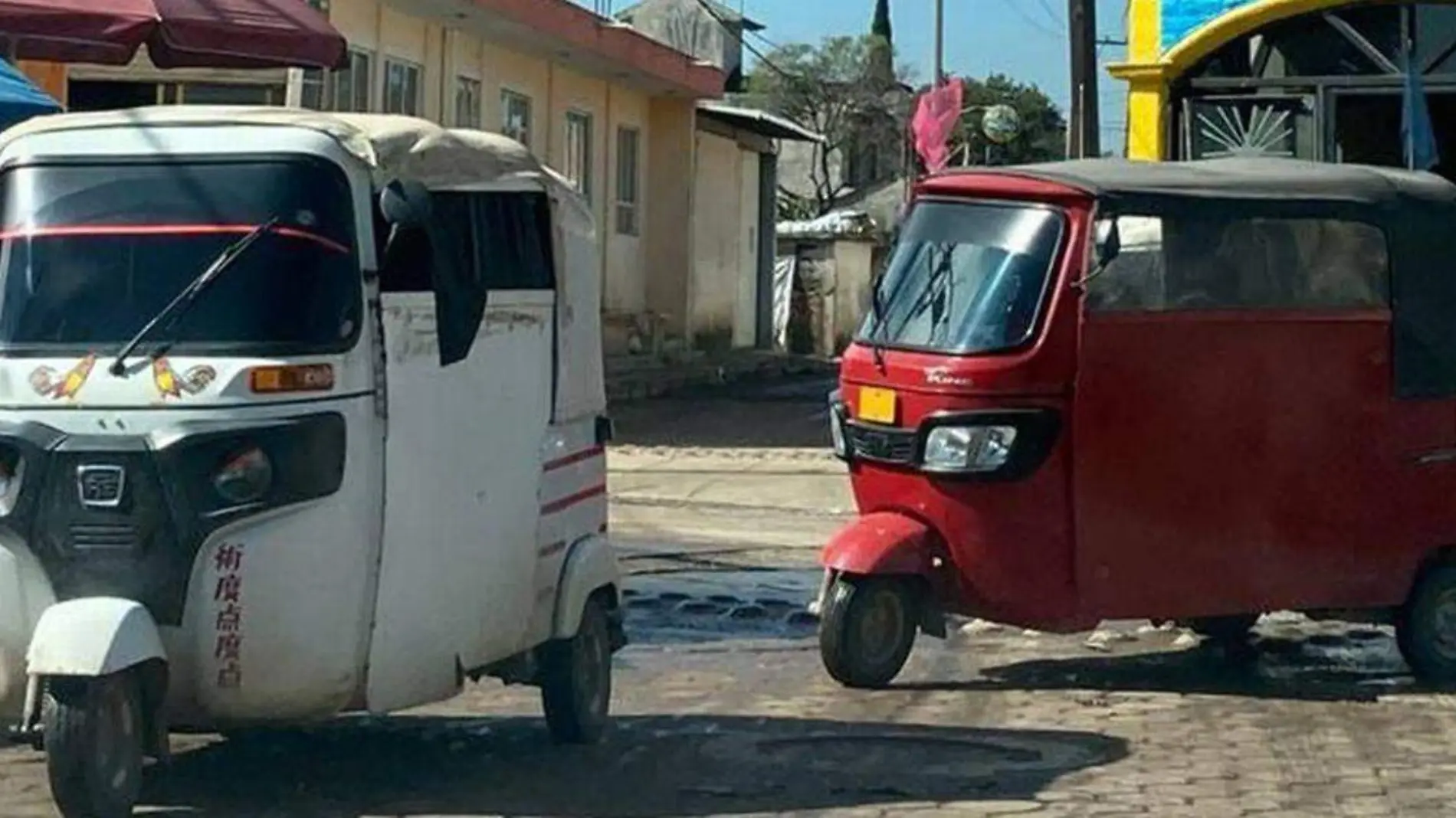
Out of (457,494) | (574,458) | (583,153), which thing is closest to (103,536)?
(457,494)

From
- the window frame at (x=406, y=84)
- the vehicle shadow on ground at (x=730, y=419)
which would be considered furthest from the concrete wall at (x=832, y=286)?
the window frame at (x=406, y=84)

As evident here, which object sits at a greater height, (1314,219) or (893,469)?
(1314,219)

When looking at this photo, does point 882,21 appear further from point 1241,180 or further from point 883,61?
point 1241,180

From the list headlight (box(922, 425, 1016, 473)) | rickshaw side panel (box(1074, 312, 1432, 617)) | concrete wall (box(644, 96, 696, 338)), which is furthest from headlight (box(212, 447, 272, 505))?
concrete wall (box(644, 96, 696, 338))

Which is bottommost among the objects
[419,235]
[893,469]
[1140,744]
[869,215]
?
[1140,744]

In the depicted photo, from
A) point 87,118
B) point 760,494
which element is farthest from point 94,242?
point 760,494

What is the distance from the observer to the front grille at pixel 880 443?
37.0 ft

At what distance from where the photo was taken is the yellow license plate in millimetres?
11391

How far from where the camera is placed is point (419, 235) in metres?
8.58

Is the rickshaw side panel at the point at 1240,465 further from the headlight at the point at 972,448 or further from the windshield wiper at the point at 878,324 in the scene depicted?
the windshield wiper at the point at 878,324

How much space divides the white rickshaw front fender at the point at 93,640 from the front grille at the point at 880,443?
4.28m

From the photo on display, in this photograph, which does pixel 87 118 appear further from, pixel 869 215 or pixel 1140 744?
pixel 869 215

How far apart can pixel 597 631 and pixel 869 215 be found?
5326cm

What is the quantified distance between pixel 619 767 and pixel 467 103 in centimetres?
2069
